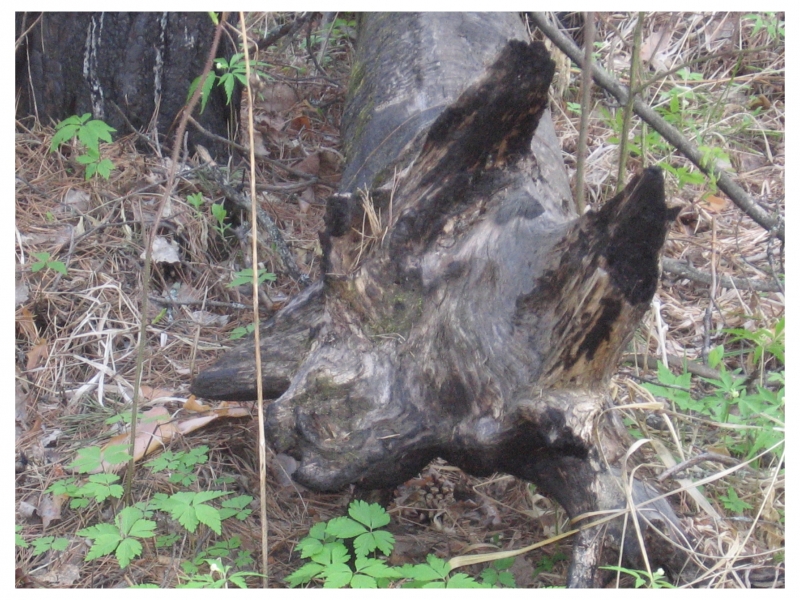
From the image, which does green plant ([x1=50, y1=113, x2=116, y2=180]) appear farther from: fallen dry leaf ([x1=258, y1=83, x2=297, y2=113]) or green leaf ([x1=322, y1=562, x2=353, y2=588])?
green leaf ([x1=322, y1=562, x2=353, y2=588])

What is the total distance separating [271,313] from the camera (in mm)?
3035

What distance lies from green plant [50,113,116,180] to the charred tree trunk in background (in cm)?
27

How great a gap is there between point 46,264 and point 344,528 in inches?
77.1

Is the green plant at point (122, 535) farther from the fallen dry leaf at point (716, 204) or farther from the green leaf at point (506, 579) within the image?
the fallen dry leaf at point (716, 204)

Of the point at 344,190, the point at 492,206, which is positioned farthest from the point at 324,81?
the point at 492,206

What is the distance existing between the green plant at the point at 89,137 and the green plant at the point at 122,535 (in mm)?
1808

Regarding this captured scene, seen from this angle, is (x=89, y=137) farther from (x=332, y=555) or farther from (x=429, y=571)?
(x=429, y=571)

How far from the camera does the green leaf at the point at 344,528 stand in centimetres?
187

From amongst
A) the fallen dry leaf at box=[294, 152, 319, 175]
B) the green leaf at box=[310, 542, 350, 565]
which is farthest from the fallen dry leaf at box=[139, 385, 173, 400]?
the fallen dry leaf at box=[294, 152, 319, 175]

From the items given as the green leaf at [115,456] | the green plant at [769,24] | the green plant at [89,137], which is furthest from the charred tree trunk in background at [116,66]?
the green plant at [769,24]

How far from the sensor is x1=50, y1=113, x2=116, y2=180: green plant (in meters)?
3.09

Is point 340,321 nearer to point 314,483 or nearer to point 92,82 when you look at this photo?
point 314,483

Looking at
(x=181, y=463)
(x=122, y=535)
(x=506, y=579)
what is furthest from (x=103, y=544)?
(x=506, y=579)

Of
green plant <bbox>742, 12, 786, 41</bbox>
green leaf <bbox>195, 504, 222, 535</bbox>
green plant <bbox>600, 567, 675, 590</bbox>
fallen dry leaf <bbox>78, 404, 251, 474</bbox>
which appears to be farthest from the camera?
green plant <bbox>742, 12, 786, 41</bbox>
